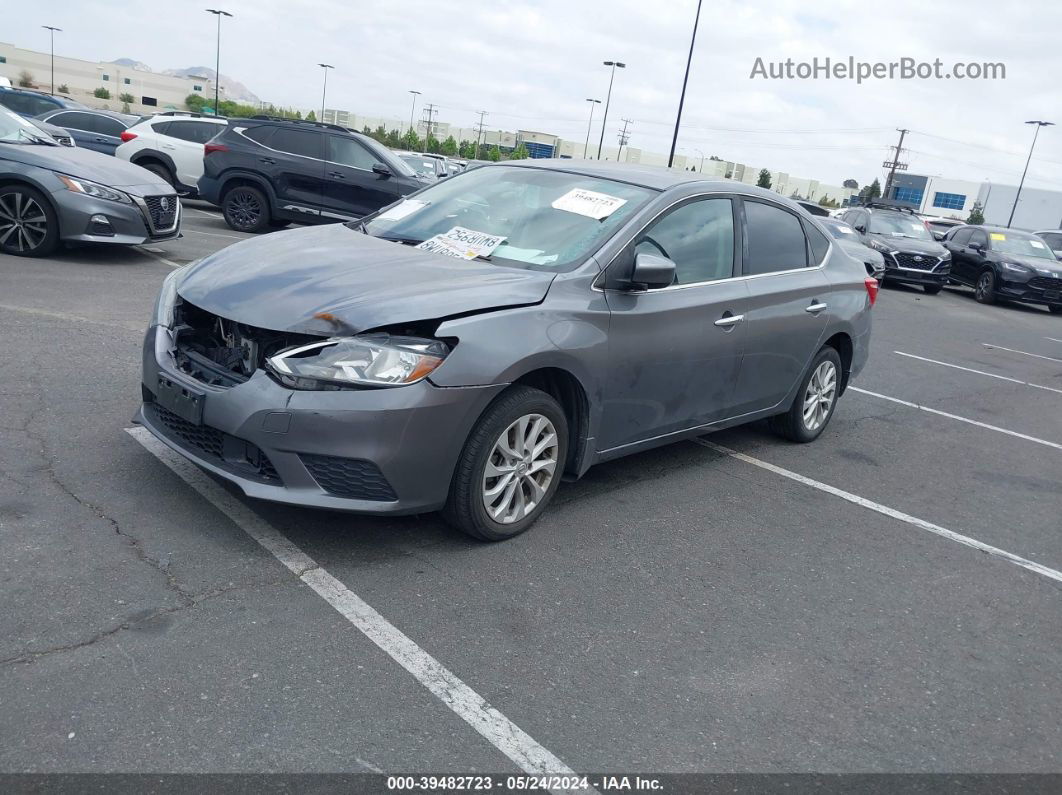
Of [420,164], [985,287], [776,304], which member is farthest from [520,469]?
[420,164]

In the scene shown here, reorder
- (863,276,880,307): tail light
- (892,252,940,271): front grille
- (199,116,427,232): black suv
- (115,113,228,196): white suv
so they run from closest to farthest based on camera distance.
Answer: (863,276,880,307): tail light → (199,116,427,232): black suv → (115,113,228,196): white suv → (892,252,940,271): front grille

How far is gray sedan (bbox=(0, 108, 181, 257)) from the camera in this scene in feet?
30.1

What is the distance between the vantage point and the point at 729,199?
5.30 meters

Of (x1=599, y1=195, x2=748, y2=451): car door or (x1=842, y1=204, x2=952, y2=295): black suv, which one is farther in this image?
(x1=842, y1=204, x2=952, y2=295): black suv

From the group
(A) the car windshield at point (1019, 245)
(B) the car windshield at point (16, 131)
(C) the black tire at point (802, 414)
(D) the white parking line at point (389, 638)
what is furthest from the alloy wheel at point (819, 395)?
(A) the car windshield at point (1019, 245)

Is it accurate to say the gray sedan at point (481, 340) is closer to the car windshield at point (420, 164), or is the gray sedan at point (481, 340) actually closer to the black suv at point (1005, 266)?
the black suv at point (1005, 266)

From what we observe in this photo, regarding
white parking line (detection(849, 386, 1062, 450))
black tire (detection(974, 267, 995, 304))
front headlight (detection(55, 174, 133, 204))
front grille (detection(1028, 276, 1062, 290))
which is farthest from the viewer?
black tire (detection(974, 267, 995, 304))

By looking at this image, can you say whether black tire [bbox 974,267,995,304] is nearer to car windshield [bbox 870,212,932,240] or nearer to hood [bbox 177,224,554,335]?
car windshield [bbox 870,212,932,240]

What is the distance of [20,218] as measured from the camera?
9.33 meters

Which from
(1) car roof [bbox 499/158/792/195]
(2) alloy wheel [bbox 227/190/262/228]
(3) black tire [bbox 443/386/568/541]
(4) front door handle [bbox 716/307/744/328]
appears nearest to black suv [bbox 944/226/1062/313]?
(2) alloy wheel [bbox 227/190/262/228]

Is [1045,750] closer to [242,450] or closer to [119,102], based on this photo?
[242,450]

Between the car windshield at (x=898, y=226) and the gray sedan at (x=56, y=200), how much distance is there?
52.8ft

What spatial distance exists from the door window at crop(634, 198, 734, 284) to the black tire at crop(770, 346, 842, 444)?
1284 mm

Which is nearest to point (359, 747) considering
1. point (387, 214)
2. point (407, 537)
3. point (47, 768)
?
point (47, 768)
